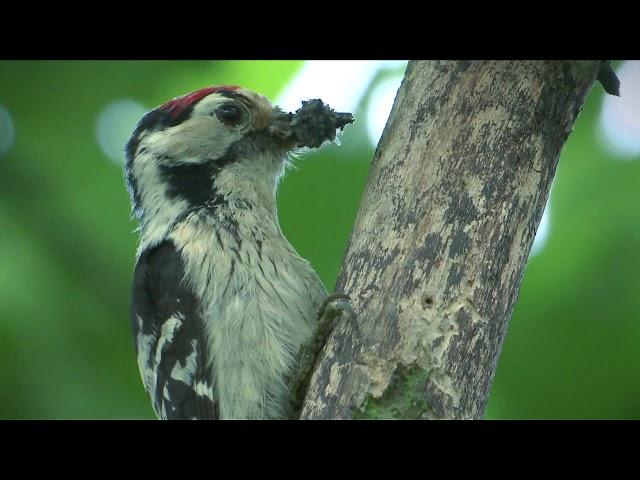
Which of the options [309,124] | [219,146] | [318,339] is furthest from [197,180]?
[318,339]

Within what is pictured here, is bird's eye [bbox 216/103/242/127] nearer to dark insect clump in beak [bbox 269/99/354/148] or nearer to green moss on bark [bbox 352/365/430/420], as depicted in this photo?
dark insect clump in beak [bbox 269/99/354/148]

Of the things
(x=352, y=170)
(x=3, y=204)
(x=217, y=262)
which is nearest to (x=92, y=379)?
(x=3, y=204)

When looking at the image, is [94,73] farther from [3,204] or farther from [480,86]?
[480,86]

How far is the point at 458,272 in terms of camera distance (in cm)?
238

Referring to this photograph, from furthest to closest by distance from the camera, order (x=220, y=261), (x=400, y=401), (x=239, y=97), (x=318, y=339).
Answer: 1. (x=239, y=97)
2. (x=220, y=261)
3. (x=318, y=339)
4. (x=400, y=401)

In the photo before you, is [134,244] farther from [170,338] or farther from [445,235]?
[445,235]

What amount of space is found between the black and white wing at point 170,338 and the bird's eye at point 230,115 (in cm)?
52

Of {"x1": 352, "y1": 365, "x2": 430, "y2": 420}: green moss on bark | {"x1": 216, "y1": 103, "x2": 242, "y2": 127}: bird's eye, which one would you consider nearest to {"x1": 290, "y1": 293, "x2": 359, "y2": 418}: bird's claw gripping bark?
{"x1": 352, "y1": 365, "x2": 430, "y2": 420}: green moss on bark

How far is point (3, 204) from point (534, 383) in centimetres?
225

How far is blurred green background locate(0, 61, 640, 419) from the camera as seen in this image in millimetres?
3650

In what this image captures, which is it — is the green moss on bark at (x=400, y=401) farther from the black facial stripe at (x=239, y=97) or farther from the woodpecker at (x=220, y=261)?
the black facial stripe at (x=239, y=97)

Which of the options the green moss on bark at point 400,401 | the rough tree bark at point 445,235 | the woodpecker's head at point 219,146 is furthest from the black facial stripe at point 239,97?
the green moss on bark at point 400,401

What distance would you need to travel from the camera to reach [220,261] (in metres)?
3.05

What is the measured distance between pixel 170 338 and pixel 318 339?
2.01 ft
